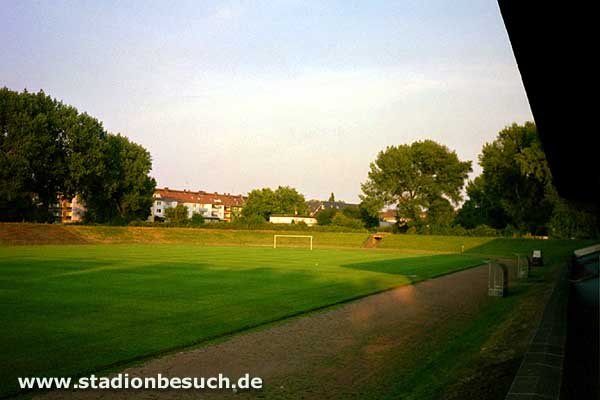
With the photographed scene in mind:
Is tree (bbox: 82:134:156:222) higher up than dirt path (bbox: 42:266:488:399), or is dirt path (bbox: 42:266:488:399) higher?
tree (bbox: 82:134:156:222)

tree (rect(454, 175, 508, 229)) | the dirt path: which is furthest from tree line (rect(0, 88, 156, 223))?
the dirt path

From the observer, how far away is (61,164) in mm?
65125

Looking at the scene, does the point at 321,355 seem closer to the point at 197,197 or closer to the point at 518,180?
the point at 518,180

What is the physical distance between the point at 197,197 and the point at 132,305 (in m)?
154

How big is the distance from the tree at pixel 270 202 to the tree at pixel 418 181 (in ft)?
145

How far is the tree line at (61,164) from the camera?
5956 centimetres

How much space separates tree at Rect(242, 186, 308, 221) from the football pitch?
100502mm

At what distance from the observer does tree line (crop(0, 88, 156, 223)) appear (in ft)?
195

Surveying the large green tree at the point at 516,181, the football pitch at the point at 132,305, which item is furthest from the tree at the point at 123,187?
the large green tree at the point at 516,181

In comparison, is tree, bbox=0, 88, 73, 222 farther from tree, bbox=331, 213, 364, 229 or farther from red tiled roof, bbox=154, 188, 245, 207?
red tiled roof, bbox=154, 188, 245, 207

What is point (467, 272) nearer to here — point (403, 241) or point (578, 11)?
point (578, 11)

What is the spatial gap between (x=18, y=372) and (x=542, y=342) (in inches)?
309

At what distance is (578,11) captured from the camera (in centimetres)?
422

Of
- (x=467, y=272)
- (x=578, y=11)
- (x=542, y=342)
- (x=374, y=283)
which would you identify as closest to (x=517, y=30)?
(x=578, y=11)
